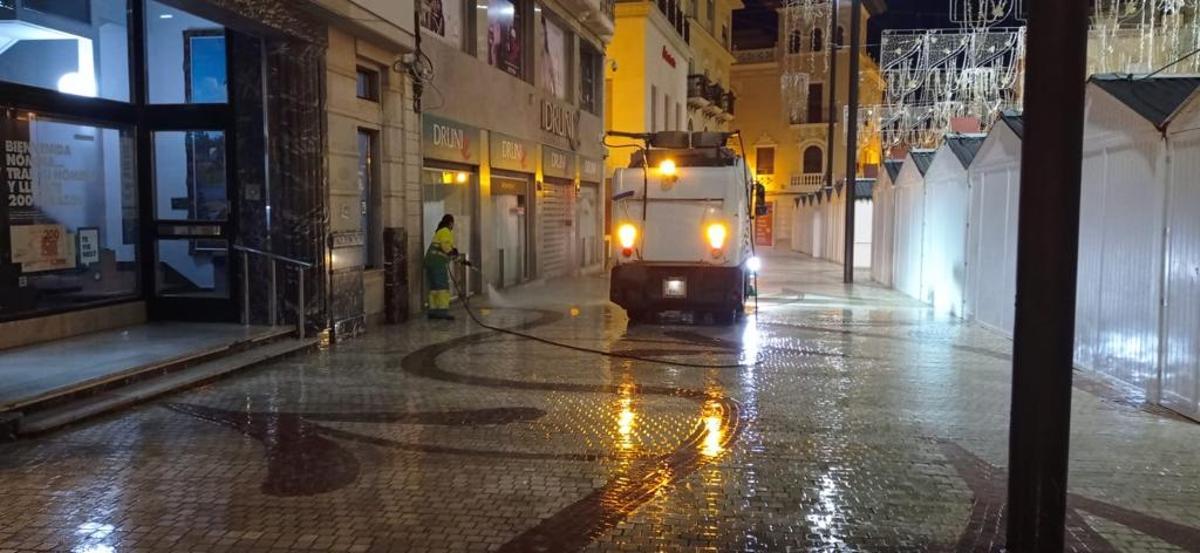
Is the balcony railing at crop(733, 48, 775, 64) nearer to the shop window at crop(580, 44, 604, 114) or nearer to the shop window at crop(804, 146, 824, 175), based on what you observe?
the shop window at crop(804, 146, 824, 175)

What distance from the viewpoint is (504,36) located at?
1788 centimetres

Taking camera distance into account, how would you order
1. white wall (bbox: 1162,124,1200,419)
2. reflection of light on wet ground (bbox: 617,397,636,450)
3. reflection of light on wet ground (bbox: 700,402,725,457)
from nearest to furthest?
reflection of light on wet ground (bbox: 700,402,725,457) < reflection of light on wet ground (bbox: 617,397,636,450) < white wall (bbox: 1162,124,1200,419)

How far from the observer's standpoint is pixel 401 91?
504 inches

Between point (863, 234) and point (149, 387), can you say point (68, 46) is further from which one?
point (863, 234)

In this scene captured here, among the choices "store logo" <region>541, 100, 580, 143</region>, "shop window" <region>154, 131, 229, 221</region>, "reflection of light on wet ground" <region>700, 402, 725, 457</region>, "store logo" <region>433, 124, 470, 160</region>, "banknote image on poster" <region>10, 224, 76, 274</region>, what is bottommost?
"reflection of light on wet ground" <region>700, 402, 725, 457</region>

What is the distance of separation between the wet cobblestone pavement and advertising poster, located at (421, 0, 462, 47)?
6412mm

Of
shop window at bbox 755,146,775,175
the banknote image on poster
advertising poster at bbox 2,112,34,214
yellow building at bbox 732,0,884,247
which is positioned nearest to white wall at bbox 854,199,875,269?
the banknote image on poster

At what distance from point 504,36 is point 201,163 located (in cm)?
850

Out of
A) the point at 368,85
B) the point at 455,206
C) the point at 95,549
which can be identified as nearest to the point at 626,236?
the point at 368,85

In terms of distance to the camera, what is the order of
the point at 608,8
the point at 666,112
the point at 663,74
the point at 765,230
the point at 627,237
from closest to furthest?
the point at 627,237 → the point at 608,8 → the point at 663,74 → the point at 666,112 → the point at 765,230

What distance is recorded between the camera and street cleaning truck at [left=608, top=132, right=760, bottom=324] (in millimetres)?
12312

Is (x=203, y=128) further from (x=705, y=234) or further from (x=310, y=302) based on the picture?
(x=705, y=234)

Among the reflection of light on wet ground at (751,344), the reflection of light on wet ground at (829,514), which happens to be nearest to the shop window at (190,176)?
the reflection of light on wet ground at (751,344)

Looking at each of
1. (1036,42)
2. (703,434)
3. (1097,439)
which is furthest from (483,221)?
(1036,42)
